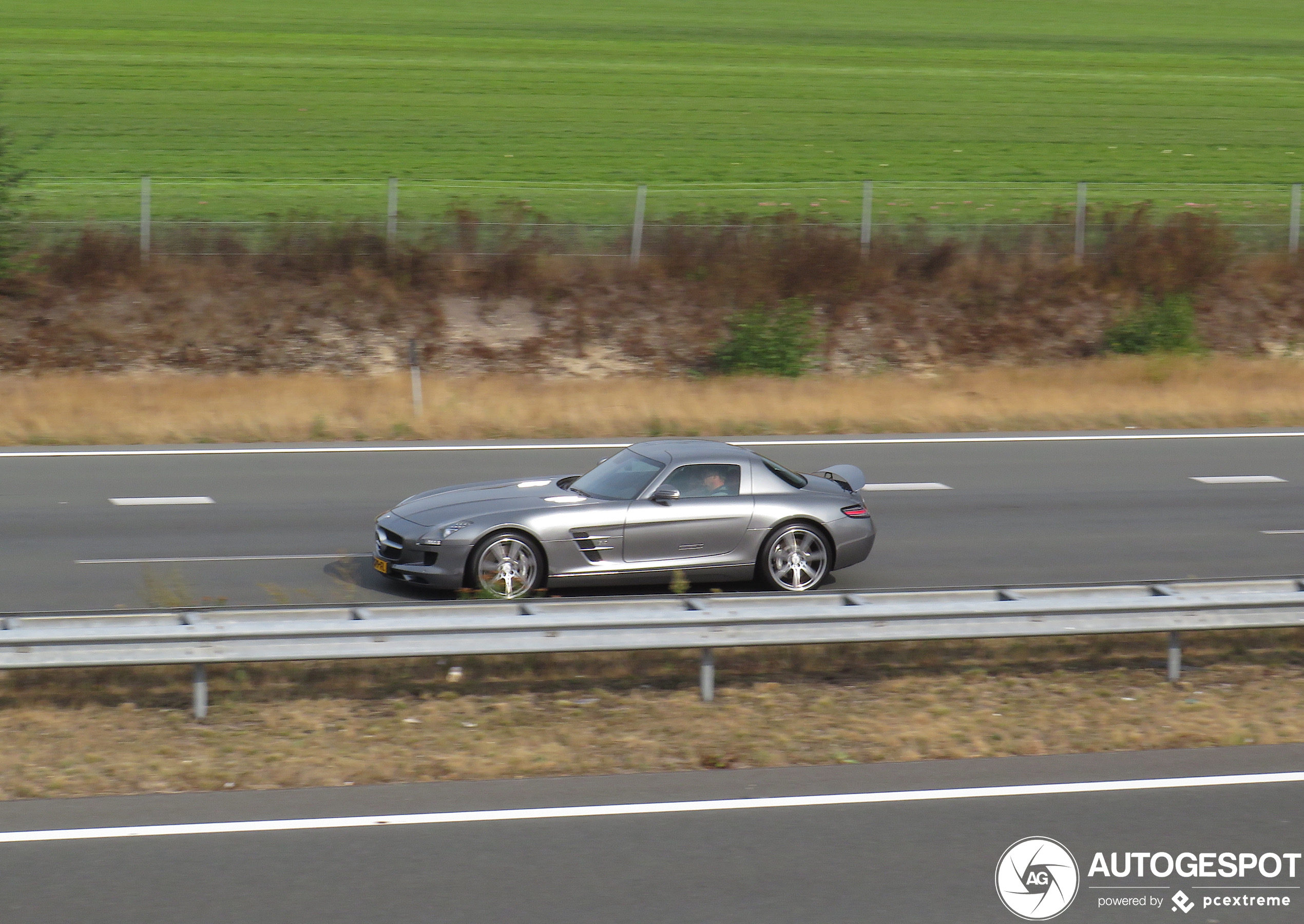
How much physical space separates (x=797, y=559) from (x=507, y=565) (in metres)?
2.44

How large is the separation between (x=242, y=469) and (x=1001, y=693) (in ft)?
36.7

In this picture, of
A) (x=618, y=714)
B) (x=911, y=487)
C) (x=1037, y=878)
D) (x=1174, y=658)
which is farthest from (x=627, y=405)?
(x=1037, y=878)

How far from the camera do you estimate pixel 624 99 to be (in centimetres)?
4256

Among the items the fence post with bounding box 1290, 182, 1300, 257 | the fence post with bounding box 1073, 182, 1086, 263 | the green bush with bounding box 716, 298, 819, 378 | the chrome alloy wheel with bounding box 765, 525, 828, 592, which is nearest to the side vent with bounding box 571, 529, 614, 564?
the chrome alloy wheel with bounding box 765, 525, 828, 592

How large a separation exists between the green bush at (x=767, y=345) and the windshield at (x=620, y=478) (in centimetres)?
1427

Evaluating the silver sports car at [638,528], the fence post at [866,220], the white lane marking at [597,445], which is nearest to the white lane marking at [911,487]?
the white lane marking at [597,445]

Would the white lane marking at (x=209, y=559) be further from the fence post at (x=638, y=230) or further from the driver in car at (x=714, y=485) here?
the fence post at (x=638, y=230)

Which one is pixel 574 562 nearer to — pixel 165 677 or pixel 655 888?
pixel 165 677

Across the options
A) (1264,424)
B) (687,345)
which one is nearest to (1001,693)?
(1264,424)

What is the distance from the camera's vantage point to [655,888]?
6.10 metres

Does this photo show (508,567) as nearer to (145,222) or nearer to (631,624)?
(631,624)

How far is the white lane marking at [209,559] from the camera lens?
1280 centimetres

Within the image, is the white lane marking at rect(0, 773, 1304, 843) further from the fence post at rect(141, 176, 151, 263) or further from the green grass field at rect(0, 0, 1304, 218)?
the green grass field at rect(0, 0, 1304, 218)

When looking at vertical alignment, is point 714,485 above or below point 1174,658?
above
